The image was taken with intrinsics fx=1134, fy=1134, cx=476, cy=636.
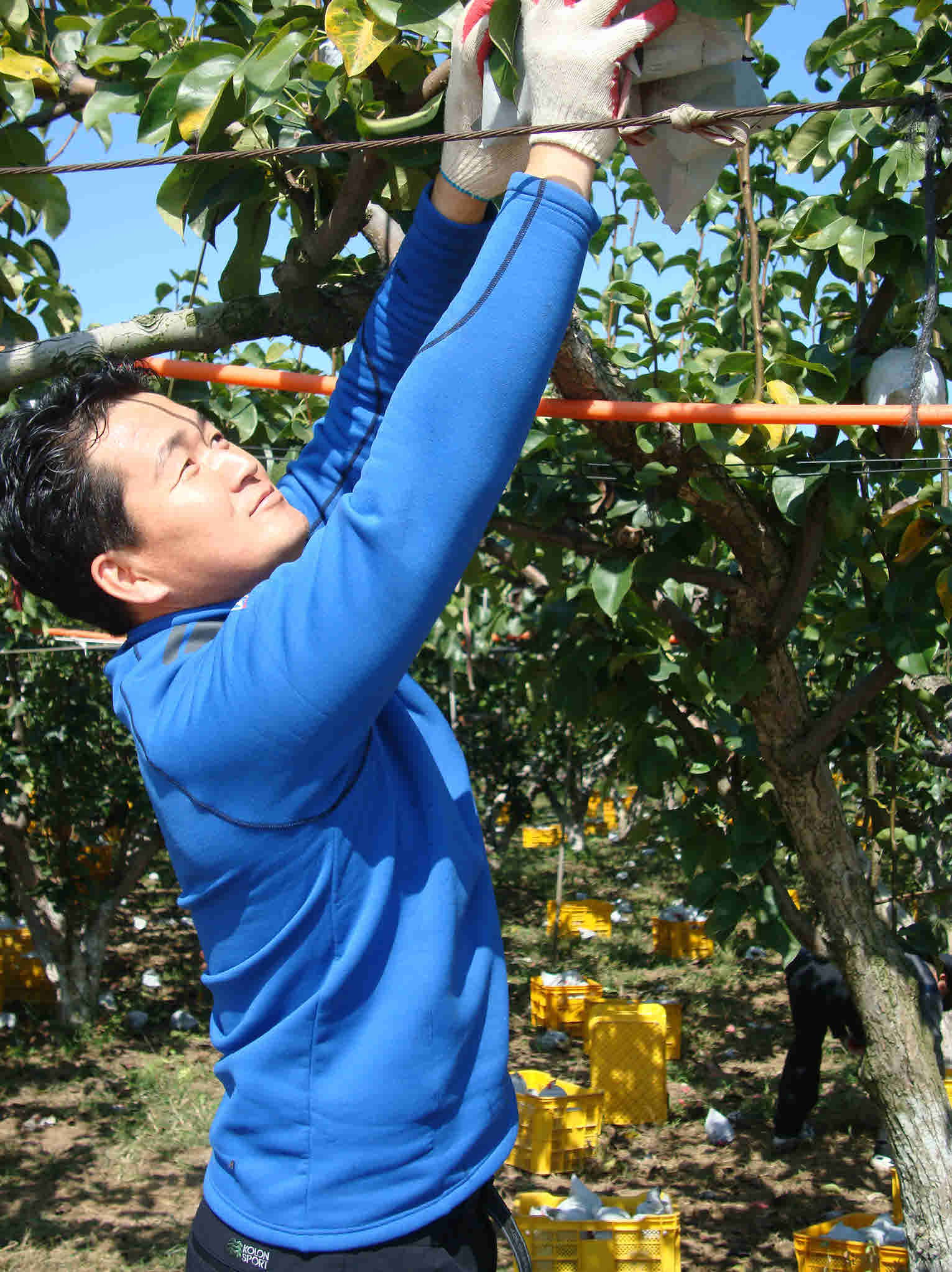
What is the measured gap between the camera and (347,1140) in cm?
97

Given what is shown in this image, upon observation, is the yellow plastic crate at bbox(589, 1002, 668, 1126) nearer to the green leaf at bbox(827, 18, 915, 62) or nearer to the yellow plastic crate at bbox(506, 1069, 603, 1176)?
the yellow plastic crate at bbox(506, 1069, 603, 1176)

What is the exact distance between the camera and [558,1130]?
4910 mm

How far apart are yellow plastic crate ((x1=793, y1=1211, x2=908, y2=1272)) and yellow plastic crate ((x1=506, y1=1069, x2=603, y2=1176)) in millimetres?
1614

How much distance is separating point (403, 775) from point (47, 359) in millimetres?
1079

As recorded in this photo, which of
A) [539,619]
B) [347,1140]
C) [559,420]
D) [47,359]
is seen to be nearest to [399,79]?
[47,359]

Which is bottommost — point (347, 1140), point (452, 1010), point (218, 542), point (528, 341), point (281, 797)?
point (347, 1140)

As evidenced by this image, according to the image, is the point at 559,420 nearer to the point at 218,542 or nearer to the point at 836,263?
the point at 836,263

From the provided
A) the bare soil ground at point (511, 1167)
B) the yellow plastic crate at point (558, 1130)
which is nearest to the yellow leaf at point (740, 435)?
the bare soil ground at point (511, 1167)

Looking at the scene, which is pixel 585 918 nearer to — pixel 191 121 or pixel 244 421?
pixel 244 421

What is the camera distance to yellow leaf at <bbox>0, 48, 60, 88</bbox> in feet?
5.95

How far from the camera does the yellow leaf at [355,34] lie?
1303mm

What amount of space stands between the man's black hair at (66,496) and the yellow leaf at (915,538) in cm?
163

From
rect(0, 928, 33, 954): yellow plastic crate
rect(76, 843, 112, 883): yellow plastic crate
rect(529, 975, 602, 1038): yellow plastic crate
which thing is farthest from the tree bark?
rect(76, 843, 112, 883): yellow plastic crate

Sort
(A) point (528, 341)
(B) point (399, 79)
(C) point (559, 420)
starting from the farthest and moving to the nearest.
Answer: (C) point (559, 420) → (B) point (399, 79) → (A) point (528, 341)
